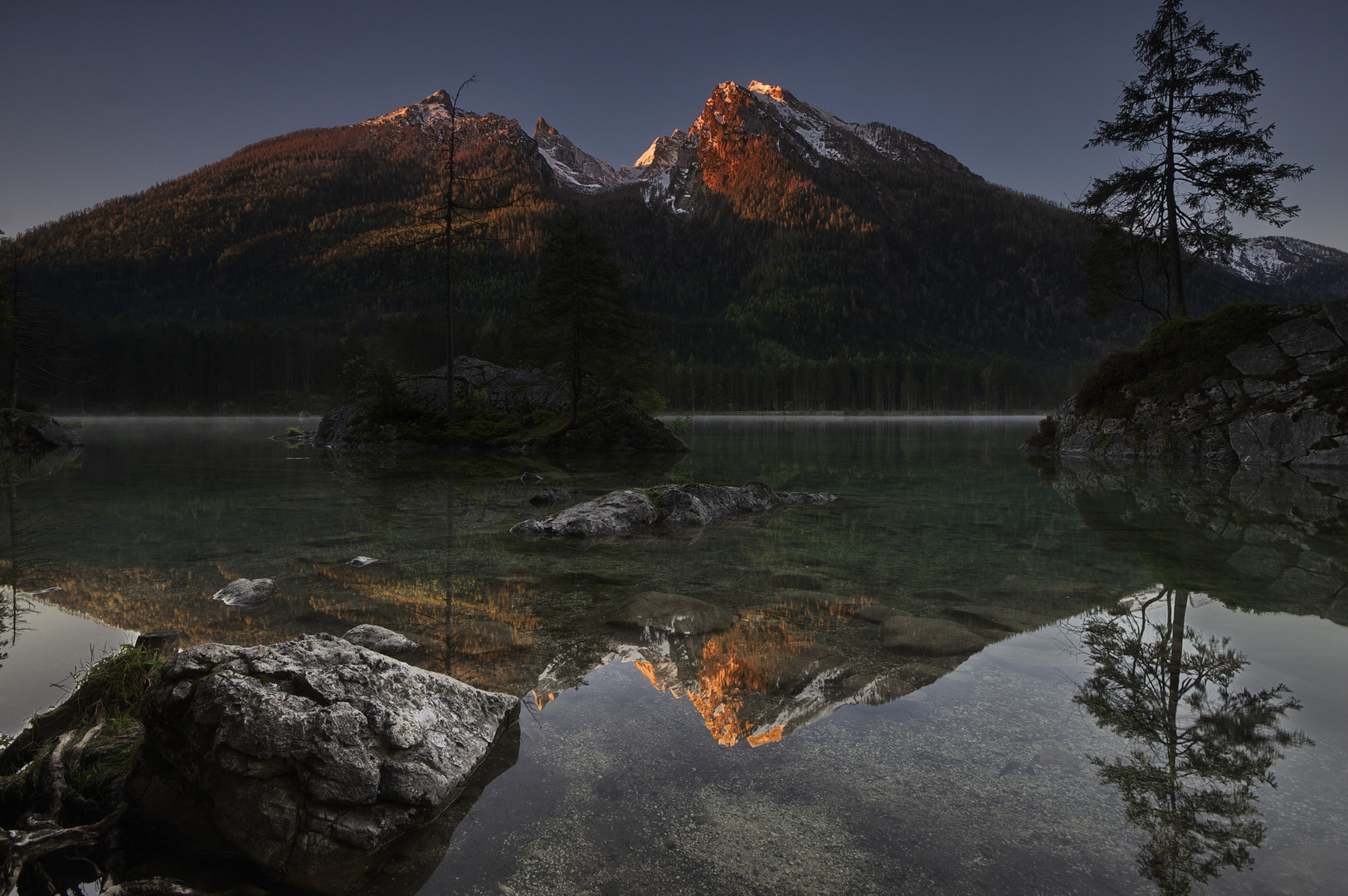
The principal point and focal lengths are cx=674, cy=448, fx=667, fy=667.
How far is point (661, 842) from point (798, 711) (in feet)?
5.19

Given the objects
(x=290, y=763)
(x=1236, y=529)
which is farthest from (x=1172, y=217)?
(x=290, y=763)

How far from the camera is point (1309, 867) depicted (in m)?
2.65

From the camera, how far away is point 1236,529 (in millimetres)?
10273

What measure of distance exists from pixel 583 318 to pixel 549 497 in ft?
58.8

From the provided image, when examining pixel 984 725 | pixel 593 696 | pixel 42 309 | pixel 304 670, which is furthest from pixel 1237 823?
pixel 42 309

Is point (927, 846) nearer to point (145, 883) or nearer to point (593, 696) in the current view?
point (593, 696)

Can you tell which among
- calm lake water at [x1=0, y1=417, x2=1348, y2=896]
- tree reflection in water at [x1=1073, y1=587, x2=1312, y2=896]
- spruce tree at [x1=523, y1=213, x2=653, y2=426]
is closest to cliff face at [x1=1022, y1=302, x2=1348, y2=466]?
calm lake water at [x1=0, y1=417, x2=1348, y2=896]

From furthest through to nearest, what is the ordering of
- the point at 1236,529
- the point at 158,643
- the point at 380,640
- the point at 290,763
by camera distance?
the point at 1236,529
the point at 380,640
the point at 158,643
the point at 290,763

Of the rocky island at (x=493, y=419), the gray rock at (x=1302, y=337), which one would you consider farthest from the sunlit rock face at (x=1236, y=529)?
the rocky island at (x=493, y=419)

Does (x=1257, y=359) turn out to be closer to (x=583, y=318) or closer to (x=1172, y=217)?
(x=1172, y=217)

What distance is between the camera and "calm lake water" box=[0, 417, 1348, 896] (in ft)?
9.20

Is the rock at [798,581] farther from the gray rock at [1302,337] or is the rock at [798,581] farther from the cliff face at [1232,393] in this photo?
the gray rock at [1302,337]

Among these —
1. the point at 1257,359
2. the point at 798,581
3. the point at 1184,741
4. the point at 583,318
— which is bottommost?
the point at 798,581

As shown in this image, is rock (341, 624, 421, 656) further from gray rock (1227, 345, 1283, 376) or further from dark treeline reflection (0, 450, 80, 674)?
gray rock (1227, 345, 1283, 376)
